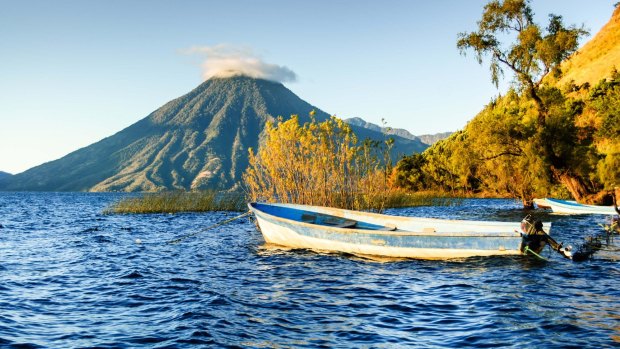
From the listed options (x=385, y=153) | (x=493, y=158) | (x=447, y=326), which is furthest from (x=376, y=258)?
(x=493, y=158)

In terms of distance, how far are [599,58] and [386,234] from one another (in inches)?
3853

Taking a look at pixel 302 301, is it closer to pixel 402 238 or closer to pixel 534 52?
pixel 402 238

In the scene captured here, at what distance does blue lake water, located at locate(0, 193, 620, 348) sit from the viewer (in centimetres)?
837

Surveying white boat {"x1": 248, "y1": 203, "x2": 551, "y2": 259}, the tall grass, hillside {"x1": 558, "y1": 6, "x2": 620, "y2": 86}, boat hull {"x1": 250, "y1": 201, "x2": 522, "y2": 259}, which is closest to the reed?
the tall grass

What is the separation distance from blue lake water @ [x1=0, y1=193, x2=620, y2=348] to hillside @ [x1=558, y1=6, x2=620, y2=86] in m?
74.8

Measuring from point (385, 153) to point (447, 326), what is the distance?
61.6ft

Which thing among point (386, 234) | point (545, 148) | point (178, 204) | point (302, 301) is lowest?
point (302, 301)

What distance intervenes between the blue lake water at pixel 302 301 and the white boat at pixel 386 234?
1.90ft

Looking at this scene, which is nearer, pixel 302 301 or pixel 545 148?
pixel 302 301

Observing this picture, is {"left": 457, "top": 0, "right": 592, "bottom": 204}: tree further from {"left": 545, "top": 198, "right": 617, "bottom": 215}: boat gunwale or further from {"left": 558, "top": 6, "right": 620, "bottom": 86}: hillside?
{"left": 558, "top": 6, "right": 620, "bottom": 86}: hillside

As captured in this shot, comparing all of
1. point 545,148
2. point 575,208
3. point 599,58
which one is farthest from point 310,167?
point 599,58

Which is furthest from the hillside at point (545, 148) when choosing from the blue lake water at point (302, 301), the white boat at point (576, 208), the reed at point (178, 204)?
the blue lake water at point (302, 301)

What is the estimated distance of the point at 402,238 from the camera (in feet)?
51.6

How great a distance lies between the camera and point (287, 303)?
35.5 feet
